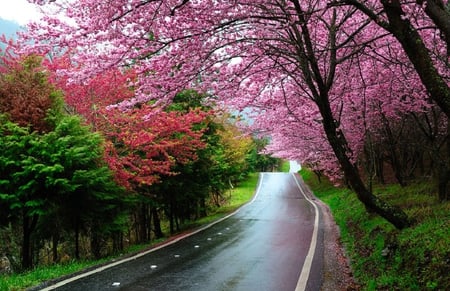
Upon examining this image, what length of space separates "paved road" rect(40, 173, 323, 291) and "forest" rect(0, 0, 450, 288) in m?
2.13

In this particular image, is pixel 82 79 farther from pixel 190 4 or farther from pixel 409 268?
pixel 409 268

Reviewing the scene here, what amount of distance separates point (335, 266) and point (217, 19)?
6.00 metres

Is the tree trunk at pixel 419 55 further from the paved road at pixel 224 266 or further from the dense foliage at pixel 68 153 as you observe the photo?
the dense foliage at pixel 68 153

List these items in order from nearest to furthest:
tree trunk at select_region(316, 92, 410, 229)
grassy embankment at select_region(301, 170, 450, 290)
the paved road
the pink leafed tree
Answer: grassy embankment at select_region(301, 170, 450, 290)
the pink leafed tree
the paved road
tree trunk at select_region(316, 92, 410, 229)

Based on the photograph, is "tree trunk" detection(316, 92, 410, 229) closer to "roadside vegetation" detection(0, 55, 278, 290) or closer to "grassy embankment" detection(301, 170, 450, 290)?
"grassy embankment" detection(301, 170, 450, 290)

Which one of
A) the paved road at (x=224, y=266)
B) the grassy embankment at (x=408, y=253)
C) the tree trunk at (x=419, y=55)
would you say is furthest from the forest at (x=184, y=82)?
the paved road at (x=224, y=266)

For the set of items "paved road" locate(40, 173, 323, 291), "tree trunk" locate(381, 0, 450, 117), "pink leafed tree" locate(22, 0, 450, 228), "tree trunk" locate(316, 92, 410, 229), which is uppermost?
"pink leafed tree" locate(22, 0, 450, 228)

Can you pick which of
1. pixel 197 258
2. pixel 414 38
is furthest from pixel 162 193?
pixel 414 38

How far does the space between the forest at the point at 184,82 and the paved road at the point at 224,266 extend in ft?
6.99

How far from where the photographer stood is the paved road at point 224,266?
6.86 meters

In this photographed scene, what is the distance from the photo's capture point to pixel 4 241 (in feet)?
44.9

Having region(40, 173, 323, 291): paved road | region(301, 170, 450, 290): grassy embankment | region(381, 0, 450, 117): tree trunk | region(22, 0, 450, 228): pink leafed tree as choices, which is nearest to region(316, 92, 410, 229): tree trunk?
region(22, 0, 450, 228): pink leafed tree

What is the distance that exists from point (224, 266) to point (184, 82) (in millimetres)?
4252

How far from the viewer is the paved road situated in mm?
6863
